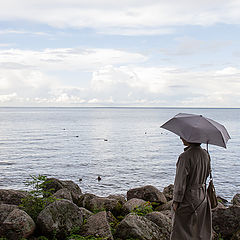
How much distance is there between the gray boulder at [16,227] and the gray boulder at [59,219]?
0.99ft

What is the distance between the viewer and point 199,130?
639 cm

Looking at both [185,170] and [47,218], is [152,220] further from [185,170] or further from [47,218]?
[185,170]

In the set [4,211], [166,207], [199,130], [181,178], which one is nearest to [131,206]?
[166,207]

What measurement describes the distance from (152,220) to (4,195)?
16.1 feet

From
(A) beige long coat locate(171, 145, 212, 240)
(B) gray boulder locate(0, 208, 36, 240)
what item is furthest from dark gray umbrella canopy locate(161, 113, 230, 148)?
(B) gray boulder locate(0, 208, 36, 240)

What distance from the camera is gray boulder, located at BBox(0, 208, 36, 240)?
8312 millimetres

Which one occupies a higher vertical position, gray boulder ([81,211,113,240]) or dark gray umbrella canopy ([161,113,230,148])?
dark gray umbrella canopy ([161,113,230,148])

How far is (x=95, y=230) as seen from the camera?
882 cm

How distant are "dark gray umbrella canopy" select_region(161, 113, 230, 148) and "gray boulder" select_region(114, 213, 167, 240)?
3.39m

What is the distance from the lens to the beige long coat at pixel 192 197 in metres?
6.33

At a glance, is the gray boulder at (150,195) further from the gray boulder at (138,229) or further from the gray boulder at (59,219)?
the gray boulder at (59,219)

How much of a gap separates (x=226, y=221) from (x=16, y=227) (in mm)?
6088

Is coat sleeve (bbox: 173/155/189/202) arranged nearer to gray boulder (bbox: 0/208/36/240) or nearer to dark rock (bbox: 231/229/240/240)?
gray boulder (bbox: 0/208/36/240)

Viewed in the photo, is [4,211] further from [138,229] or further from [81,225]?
[138,229]
